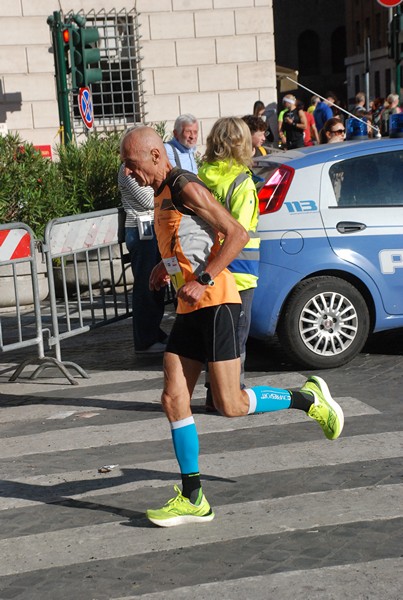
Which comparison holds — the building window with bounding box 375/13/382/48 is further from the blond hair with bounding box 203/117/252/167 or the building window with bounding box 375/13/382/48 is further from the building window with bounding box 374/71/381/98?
the blond hair with bounding box 203/117/252/167

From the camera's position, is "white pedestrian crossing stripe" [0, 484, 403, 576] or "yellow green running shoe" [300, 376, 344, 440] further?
"yellow green running shoe" [300, 376, 344, 440]

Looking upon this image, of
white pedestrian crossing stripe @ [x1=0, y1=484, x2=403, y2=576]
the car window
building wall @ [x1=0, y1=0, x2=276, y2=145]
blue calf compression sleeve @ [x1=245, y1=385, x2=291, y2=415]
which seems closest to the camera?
white pedestrian crossing stripe @ [x1=0, y1=484, x2=403, y2=576]

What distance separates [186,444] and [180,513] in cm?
32

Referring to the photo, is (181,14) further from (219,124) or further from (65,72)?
(219,124)

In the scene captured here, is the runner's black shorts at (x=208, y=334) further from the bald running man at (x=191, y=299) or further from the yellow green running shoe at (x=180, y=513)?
the yellow green running shoe at (x=180, y=513)

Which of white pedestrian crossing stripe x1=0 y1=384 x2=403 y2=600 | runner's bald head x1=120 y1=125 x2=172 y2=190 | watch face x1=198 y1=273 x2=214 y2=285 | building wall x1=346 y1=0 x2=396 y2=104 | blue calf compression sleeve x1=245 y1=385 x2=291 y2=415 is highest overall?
building wall x1=346 y1=0 x2=396 y2=104

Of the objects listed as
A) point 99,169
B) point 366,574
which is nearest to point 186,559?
point 366,574

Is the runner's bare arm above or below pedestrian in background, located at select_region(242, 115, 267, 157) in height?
below

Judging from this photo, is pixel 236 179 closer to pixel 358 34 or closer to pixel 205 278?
pixel 205 278

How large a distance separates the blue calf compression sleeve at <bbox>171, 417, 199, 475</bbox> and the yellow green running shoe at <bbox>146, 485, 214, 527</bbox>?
15cm

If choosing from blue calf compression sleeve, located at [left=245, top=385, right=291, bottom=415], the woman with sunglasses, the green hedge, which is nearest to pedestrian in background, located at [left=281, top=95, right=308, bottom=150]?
the green hedge

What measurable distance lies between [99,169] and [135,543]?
853cm

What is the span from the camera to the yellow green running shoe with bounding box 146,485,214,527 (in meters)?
5.30

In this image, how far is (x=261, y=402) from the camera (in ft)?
18.7
